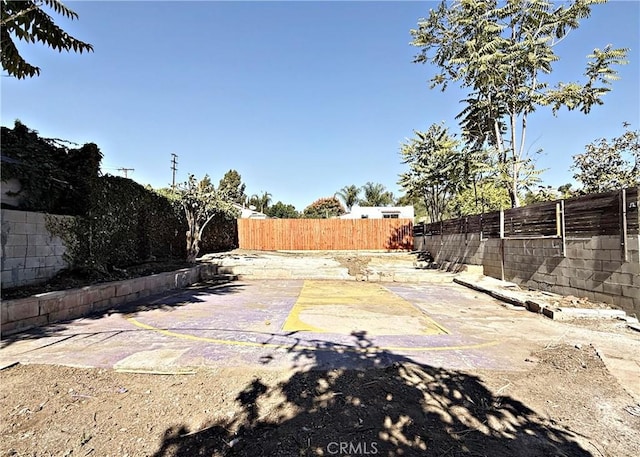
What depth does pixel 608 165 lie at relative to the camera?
570 inches

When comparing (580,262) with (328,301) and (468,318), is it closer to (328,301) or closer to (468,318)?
(468,318)

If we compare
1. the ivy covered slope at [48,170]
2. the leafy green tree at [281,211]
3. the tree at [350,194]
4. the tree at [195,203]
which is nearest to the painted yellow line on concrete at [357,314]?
the ivy covered slope at [48,170]

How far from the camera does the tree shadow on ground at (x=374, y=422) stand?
80.8 inches

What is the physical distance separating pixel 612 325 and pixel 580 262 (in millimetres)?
1630

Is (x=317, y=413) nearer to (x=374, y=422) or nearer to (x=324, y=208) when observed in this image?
(x=374, y=422)

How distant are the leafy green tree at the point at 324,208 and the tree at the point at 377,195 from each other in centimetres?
755

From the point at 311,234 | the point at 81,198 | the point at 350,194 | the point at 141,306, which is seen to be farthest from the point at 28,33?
the point at 350,194

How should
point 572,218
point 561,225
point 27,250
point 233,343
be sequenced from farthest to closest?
point 561,225 → point 572,218 → point 27,250 → point 233,343

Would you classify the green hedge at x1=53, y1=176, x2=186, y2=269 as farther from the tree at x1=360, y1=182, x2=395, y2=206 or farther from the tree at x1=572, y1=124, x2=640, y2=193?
the tree at x1=360, y1=182, x2=395, y2=206

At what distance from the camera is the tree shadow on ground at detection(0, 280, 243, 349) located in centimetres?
438

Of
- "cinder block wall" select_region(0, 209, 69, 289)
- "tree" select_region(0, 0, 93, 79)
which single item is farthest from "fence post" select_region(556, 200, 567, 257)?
"cinder block wall" select_region(0, 209, 69, 289)

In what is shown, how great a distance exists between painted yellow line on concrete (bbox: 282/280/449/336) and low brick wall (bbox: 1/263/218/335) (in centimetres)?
360

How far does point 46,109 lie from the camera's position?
7.79 metres

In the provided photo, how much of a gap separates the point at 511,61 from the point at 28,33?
1283 centimetres
